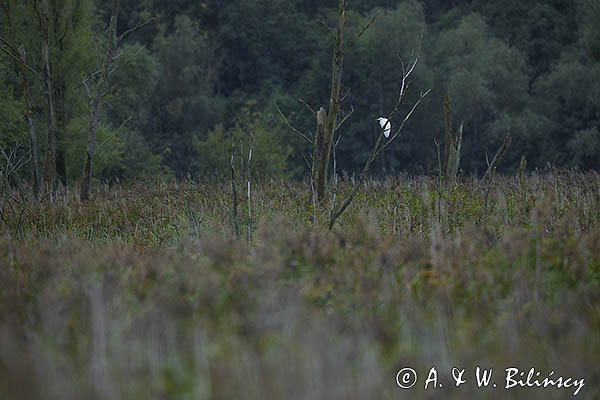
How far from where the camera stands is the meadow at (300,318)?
2.76m

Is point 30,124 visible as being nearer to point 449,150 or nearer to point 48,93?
point 48,93

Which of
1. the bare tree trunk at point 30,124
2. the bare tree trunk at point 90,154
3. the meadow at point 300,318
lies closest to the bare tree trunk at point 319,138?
the bare tree trunk at point 90,154

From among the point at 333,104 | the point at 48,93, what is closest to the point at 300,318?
the point at 333,104

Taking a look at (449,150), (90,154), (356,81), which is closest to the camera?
(449,150)

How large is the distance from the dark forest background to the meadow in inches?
924

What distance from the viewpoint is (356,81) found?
143 ft

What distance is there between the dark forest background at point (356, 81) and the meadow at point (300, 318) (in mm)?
23469

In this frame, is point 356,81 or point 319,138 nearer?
point 319,138

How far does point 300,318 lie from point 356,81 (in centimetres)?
4072

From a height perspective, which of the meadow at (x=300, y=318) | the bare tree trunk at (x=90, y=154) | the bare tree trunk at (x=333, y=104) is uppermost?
the meadow at (x=300, y=318)

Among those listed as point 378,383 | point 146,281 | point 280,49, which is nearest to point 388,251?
point 146,281

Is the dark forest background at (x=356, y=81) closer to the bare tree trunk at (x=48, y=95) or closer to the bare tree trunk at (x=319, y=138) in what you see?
the bare tree trunk at (x=48, y=95)

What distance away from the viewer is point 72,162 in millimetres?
21891

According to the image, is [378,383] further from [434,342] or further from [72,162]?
[72,162]
